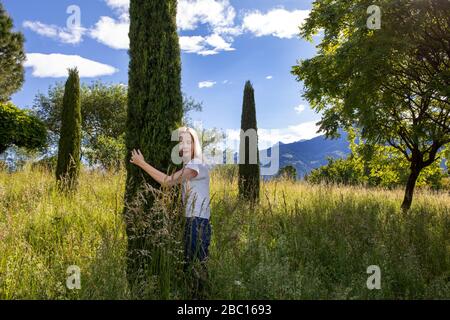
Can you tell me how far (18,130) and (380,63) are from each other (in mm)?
13771

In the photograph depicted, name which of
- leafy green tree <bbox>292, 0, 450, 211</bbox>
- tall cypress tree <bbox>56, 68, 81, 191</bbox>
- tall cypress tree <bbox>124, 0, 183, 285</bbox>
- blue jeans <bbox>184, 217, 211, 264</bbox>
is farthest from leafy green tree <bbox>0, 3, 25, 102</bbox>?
blue jeans <bbox>184, 217, 211, 264</bbox>

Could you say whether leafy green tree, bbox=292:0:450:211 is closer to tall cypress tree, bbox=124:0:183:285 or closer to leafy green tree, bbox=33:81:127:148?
tall cypress tree, bbox=124:0:183:285

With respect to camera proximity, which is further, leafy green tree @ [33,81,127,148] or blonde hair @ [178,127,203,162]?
leafy green tree @ [33,81,127,148]

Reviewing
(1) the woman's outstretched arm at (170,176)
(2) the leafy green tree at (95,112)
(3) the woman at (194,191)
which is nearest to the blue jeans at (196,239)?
(3) the woman at (194,191)

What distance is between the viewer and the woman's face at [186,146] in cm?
417

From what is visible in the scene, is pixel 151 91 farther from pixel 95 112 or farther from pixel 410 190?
pixel 95 112

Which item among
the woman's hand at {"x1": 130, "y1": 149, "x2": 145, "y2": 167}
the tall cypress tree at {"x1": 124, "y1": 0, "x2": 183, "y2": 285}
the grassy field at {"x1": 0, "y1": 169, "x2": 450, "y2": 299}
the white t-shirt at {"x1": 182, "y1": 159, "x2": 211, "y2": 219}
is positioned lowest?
the grassy field at {"x1": 0, "y1": 169, "x2": 450, "y2": 299}

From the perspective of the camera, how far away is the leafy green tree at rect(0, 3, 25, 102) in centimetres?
2569

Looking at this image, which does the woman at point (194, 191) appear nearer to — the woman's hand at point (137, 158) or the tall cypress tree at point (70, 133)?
the woman's hand at point (137, 158)

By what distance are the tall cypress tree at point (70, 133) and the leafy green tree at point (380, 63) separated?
261 inches

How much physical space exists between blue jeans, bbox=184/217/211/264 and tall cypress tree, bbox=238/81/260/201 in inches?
277
